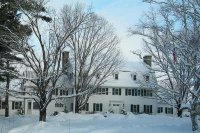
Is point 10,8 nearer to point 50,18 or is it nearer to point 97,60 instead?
point 50,18

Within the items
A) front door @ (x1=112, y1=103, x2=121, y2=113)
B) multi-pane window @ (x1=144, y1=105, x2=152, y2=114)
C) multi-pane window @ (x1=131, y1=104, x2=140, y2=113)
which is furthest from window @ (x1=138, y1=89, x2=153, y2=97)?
front door @ (x1=112, y1=103, x2=121, y2=113)

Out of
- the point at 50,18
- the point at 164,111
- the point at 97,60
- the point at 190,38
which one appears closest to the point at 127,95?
the point at 164,111

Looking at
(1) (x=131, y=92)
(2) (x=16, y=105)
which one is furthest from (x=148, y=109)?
(2) (x=16, y=105)

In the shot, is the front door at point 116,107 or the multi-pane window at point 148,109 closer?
the front door at point 116,107

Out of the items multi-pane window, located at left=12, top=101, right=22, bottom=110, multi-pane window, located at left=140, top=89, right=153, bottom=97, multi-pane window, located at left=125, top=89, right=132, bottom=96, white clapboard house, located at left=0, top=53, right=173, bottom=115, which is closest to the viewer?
white clapboard house, located at left=0, top=53, right=173, bottom=115

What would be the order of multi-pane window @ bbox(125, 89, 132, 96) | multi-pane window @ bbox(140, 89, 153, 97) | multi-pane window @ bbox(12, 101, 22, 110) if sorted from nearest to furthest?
multi-pane window @ bbox(12, 101, 22, 110), multi-pane window @ bbox(125, 89, 132, 96), multi-pane window @ bbox(140, 89, 153, 97)

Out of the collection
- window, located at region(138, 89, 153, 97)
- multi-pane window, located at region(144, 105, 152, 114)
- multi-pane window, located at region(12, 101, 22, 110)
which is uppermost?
window, located at region(138, 89, 153, 97)

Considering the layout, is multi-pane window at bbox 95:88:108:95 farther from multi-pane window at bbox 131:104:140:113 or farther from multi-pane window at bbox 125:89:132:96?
multi-pane window at bbox 131:104:140:113

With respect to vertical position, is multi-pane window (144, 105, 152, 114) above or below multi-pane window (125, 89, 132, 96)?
below

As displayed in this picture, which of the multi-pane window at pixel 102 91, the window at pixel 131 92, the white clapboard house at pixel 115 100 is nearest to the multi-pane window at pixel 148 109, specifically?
the white clapboard house at pixel 115 100

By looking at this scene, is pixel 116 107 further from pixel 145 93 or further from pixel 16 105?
pixel 16 105

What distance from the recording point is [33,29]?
116 feet

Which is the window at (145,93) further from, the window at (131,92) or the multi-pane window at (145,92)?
the window at (131,92)

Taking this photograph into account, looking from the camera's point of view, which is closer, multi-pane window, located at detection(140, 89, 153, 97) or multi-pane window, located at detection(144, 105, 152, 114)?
multi-pane window, located at detection(144, 105, 152, 114)
